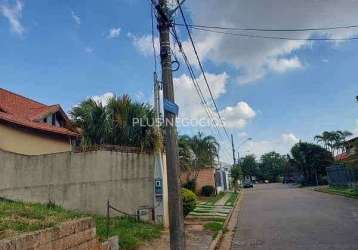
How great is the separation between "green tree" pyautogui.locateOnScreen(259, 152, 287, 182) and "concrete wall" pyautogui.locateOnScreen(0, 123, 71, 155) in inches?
3397

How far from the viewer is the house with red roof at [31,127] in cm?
1808

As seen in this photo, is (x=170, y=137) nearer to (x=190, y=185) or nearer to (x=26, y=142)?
(x=26, y=142)

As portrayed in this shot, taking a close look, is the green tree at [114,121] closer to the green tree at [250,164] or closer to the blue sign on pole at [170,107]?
the blue sign on pole at [170,107]

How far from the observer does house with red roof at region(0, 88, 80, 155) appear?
18.1 meters

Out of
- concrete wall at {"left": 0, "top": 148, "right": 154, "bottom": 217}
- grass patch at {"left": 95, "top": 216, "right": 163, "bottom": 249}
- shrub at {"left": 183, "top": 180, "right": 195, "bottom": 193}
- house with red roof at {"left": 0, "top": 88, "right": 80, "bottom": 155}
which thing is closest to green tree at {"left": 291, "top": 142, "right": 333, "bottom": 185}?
shrub at {"left": 183, "top": 180, "right": 195, "bottom": 193}

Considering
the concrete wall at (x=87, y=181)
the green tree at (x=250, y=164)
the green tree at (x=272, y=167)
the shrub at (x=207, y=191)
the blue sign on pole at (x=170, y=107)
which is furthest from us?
the green tree at (x=250, y=164)

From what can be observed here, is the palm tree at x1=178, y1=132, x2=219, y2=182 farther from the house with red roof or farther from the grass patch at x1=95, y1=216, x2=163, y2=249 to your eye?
the grass patch at x1=95, y1=216, x2=163, y2=249

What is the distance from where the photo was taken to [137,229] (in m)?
10.8

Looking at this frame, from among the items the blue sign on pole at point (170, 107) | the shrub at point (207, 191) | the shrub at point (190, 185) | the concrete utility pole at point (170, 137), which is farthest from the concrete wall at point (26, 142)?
the shrub at point (207, 191)

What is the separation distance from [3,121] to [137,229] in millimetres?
10573

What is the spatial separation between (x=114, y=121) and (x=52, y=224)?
38.4 feet

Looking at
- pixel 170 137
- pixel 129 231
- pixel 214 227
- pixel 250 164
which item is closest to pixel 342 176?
pixel 214 227

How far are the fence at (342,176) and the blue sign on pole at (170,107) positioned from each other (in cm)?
2441

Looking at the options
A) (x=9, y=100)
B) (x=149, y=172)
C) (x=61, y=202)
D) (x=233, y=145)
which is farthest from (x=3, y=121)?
(x=233, y=145)
